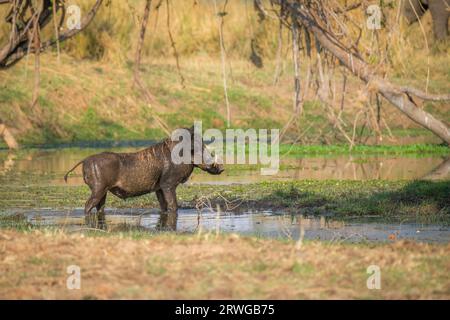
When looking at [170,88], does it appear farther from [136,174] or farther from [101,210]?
[101,210]

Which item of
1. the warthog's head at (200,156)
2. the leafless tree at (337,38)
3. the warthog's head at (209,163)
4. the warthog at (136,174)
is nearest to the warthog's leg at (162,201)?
the warthog at (136,174)

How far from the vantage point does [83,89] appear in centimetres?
2844

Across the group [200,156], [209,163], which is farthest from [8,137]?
[200,156]

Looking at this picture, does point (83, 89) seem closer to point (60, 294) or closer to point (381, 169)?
point (381, 169)

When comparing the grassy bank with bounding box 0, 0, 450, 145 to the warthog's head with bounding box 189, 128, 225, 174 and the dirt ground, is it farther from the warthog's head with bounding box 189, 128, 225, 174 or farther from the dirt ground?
the dirt ground

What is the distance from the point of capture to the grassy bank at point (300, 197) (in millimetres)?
13156

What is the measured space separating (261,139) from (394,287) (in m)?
21.1

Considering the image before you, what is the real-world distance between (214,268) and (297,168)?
12335mm

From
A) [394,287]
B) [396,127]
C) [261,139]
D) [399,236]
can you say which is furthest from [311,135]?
[394,287]

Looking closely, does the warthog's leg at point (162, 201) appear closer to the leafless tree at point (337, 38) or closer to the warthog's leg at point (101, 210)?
the warthog's leg at point (101, 210)

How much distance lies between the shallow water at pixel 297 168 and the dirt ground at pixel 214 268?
7365mm

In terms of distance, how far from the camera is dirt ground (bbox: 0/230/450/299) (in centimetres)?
715
